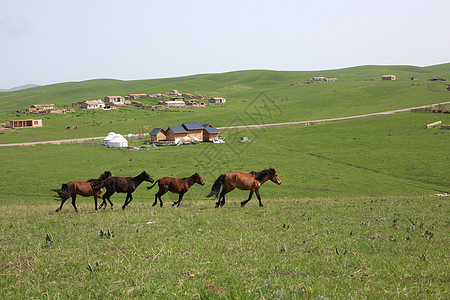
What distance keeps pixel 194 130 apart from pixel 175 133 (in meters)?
5.13

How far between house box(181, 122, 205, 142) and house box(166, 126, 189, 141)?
103cm

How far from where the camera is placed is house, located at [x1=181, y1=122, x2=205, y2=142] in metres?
83.2

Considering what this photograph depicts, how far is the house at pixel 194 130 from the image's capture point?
83.2 metres

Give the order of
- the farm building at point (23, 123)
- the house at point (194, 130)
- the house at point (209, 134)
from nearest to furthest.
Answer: the house at point (194, 130)
the house at point (209, 134)
the farm building at point (23, 123)

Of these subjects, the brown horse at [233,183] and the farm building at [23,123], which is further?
the farm building at [23,123]

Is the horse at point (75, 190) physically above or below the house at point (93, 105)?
A: below

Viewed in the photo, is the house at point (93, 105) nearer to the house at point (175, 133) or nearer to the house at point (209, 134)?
the house at point (175, 133)

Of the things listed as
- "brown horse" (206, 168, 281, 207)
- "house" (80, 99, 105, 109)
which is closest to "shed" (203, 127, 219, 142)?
"brown horse" (206, 168, 281, 207)

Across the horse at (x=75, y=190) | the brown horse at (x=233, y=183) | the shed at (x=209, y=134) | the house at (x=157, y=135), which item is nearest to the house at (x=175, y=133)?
the house at (x=157, y=135)

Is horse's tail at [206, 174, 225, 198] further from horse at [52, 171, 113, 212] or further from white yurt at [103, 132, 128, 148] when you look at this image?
white yurt at [103, 132, 128, 148]

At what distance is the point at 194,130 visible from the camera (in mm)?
83875

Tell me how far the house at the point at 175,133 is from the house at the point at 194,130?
3.37 ft

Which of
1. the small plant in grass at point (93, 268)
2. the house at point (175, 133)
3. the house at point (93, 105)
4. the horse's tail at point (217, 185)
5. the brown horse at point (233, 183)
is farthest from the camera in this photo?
the house at point (93, 105)

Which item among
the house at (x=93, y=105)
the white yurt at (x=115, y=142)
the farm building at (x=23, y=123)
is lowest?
the white yurt at (x=115, y=142)
